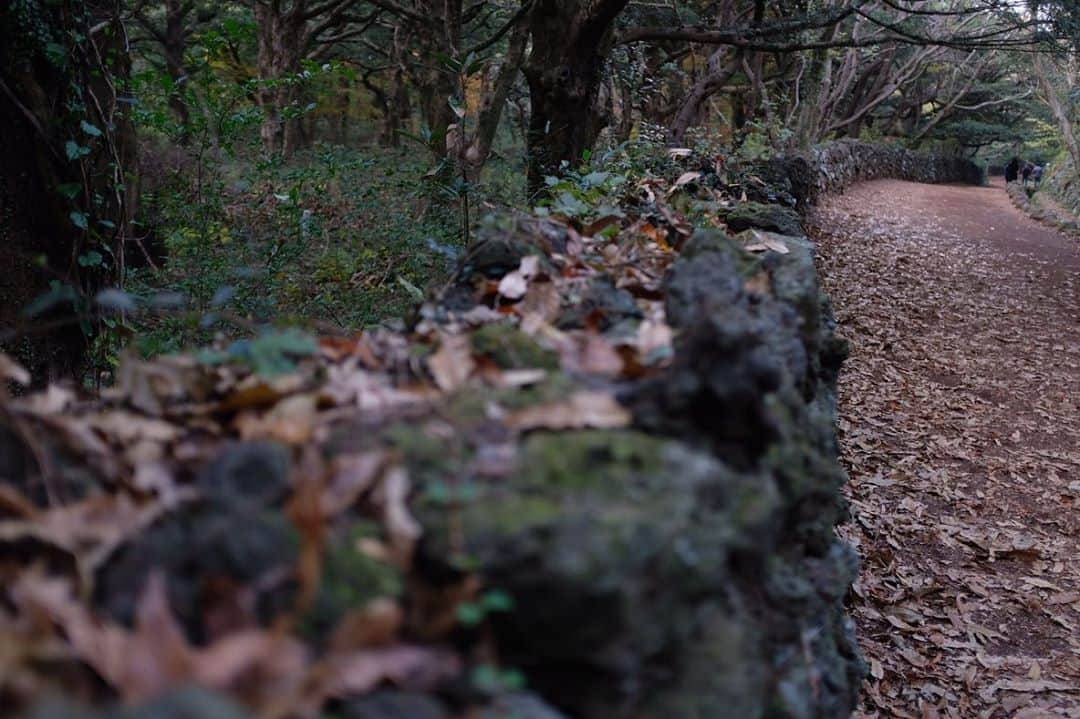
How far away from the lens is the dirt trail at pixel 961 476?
4.27 metres

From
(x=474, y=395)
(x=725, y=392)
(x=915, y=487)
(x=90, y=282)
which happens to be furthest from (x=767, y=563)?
(x=915, y=487)

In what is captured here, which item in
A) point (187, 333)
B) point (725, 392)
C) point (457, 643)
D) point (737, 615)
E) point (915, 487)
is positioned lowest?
point (915, 487)

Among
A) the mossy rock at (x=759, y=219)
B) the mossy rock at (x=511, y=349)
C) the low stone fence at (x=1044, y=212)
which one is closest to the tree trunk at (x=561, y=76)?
the mossy rock at (x=759, y=219)

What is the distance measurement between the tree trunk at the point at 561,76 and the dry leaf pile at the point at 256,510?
6059 mm

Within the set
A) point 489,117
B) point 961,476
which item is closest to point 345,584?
point 961,476

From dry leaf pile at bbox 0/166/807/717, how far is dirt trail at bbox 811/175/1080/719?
3110mm

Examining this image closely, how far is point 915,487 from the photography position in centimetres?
603

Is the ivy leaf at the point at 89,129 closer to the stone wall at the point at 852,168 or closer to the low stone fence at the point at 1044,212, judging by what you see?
the stone wall at the point at 852,168

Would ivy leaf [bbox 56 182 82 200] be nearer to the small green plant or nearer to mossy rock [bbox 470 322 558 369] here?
mossy rock [bbox 470 322 558 369]

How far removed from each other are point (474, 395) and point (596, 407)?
0.24 m

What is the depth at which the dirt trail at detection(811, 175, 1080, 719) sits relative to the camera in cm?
427

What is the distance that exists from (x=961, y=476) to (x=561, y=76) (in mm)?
4828

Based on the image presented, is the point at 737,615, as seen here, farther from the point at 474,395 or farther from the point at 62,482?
the point at 62,482

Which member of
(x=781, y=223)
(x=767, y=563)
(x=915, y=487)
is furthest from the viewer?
(x=915, y=487)
